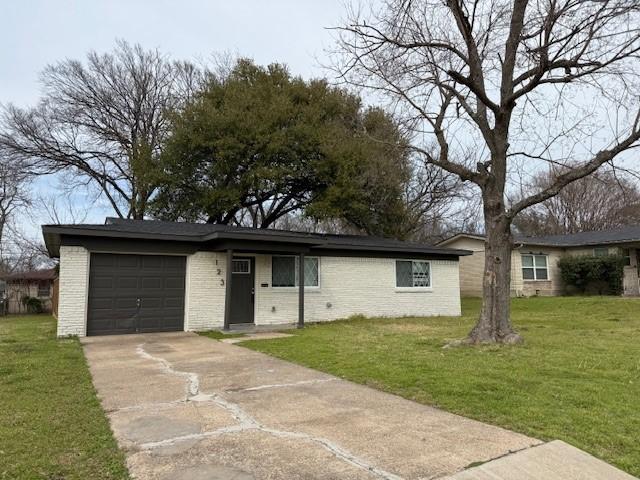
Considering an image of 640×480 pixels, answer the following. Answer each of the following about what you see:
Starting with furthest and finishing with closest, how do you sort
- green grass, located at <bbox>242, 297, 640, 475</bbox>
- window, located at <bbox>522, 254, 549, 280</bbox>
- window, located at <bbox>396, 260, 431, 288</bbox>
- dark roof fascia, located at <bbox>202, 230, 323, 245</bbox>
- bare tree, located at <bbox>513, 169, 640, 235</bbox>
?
bare tree, located at <bbox>513, 169, 640, 235</bbox> → window, located at <bbox>522, 254, 549, 280</bbox> → window, located at <bbox>396, 260, 431, 288</bbox> → dark roof fascia, located at <bbox>202, 230, 323, 245</bbox> → green grass, located at <bbox>242, 297, 640, 475</bbox>

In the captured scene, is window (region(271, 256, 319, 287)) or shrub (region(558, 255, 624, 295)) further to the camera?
shrub (region(558, 255, 624, 295))

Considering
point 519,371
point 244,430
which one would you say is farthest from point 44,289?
point 519,371

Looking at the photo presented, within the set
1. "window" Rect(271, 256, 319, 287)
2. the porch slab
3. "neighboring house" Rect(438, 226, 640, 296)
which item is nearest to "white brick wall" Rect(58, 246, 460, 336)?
"window" Rect(271, 256, 319, 287)

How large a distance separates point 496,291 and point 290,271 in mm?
6710

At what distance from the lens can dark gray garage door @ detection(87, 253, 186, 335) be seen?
39.6 ft

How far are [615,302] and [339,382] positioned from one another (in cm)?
1649

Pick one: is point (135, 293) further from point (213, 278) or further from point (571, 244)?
point (571, 244)

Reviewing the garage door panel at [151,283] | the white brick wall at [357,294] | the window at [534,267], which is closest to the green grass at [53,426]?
the garage door panel at [151,283]

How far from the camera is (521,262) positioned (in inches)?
1008

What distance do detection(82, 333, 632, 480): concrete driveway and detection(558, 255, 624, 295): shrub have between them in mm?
22122

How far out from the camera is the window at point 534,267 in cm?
2580

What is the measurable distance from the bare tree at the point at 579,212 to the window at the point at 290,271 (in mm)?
25629

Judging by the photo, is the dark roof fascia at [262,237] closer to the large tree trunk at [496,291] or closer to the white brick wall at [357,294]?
the white brick wall at [357,294]

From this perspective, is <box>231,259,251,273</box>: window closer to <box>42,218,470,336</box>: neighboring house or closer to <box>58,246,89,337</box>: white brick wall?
<box>42,218,470,336</box>: neighboring house
